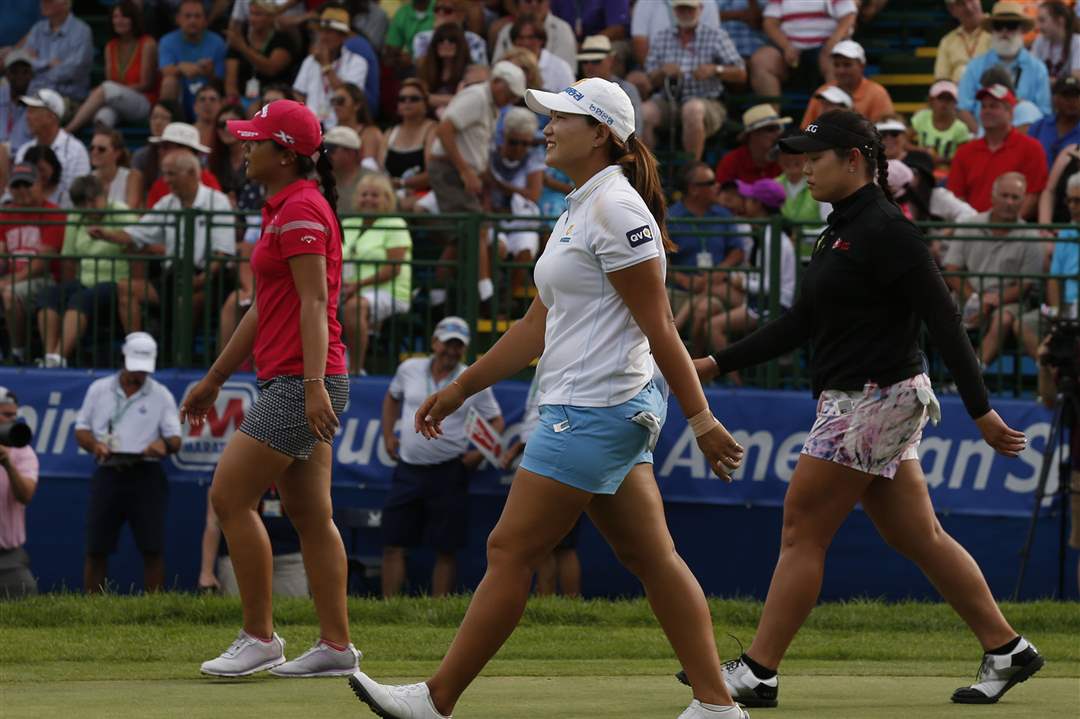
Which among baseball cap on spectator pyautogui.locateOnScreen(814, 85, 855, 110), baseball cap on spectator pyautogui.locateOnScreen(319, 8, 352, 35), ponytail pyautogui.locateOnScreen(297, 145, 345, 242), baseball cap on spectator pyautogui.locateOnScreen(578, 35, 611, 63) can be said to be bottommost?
ponytail pyautogui.locateOnScreen(297, 145, 345, 242)

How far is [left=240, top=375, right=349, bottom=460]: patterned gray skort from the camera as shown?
718 centimetres

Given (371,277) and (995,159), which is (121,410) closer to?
(371,277)

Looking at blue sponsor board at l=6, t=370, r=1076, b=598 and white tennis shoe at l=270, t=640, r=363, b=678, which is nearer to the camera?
white tennis shoe at l=270, t=640, r=363, b=678

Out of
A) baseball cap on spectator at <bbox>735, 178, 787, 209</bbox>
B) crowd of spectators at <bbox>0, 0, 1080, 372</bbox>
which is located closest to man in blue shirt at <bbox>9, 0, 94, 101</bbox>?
crowd of spectators at <bbox>0, 0, 1080, 372</bbox>

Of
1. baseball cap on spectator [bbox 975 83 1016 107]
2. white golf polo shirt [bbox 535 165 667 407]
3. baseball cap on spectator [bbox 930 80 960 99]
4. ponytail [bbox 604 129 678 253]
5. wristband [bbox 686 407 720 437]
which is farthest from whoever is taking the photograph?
baseball cap on spectator [bbox 930 80 960 99]

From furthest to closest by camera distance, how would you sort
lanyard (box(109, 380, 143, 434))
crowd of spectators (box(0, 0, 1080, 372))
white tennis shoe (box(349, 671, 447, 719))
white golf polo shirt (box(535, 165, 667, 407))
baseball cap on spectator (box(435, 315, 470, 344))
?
lanyard (box(109, 380, 143, 434)) → crowd of spectators (box(0, 0, 1080, 372)) → baseball cap on spectator (box(435, 315, 470, 344)) → white tennis shoe (box(349, 671, 447, 719)) → white golf polo shirt (box(535, 165, 667, 407))

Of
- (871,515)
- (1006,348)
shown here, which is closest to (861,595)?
(1006,348)

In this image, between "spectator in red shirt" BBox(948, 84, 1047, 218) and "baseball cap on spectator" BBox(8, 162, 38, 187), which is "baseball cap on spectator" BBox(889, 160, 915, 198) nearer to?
"spectator in red shirt" BBox(948, 84, 1047, 218)

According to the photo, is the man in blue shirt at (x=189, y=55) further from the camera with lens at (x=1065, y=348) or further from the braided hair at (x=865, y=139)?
the braided hair at (x=865, y=139)

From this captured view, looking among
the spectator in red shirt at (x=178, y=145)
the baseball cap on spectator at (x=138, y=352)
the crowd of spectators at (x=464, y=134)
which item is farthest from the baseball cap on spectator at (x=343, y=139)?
the baseball cap on spectator at (x=138, y=352)

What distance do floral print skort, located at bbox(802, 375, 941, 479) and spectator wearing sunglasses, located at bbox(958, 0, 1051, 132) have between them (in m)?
9.71

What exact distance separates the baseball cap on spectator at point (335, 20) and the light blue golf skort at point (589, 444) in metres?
12.0

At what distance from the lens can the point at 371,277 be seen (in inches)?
519

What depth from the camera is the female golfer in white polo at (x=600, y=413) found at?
18.6 ft
